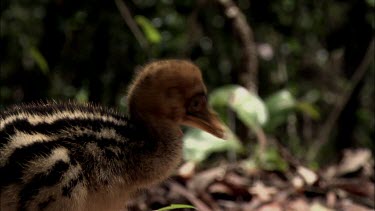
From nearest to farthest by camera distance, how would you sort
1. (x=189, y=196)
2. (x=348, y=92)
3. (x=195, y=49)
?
(x=189, y=196)
(x=195, y=49)
(x=348, y=92)

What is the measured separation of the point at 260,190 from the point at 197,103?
0.93 meters

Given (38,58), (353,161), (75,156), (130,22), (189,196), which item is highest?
(130,22)

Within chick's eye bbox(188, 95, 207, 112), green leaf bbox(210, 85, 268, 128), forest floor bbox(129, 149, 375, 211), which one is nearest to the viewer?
chick's eye bbox(188, 95, 207, 112)

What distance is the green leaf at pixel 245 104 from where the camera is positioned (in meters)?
4.00

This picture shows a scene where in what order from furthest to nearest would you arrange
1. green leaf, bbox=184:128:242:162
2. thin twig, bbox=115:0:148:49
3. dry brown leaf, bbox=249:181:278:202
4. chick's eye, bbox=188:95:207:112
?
thin twig, bbox=115:0:148:49 → green leaf, bbox=184:128:242:162 → dry brown leaf, bbox=249:181:278:202 → chick's eye, bbox=188:95:207:112

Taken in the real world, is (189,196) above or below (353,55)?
below

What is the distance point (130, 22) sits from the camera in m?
4.32

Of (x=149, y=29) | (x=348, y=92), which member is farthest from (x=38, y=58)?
(x=348, y=92)

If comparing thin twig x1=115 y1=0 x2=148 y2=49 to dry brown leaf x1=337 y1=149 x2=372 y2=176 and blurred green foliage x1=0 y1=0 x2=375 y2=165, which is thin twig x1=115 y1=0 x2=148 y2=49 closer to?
blurred green foliage x1=0 y1=0 x2=375 y2=165

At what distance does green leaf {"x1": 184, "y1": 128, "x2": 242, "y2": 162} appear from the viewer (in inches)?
147

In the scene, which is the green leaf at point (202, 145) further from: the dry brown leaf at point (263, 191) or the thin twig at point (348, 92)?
the thin twig at point (348, 92)

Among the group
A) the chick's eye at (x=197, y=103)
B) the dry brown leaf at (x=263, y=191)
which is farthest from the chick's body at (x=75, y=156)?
the dry brown leaf at (x=263, y=191)

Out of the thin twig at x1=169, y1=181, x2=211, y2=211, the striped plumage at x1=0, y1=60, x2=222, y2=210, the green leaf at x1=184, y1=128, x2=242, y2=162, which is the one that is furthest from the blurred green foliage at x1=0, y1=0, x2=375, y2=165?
the striped plumage at x1=0, y1=60, x2=222, y2=210

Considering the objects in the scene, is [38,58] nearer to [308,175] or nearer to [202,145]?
[202,145]
